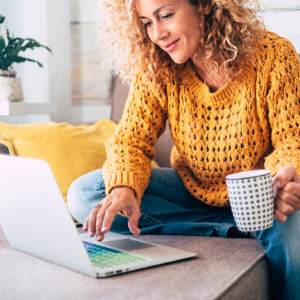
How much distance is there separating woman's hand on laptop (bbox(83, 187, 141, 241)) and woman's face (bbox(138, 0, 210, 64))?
1.32 feet

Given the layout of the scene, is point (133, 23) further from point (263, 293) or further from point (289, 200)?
point (263, 293)

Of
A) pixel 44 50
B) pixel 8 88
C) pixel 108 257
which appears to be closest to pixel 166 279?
pixel 108 257

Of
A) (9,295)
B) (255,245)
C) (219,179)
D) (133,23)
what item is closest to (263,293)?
(255,245)

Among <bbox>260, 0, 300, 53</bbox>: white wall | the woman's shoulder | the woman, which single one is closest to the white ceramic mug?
the woman

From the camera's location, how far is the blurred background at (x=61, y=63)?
2117mm

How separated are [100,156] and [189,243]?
25.7 inches

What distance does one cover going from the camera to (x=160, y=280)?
0.75 meters

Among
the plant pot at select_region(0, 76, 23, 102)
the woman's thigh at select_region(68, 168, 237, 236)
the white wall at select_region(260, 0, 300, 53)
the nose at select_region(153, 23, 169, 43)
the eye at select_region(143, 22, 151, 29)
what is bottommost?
the woman's thigh at select_region(68, 168, 237, 236)

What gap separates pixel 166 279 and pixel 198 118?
546 mm

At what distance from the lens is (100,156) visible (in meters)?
1.57

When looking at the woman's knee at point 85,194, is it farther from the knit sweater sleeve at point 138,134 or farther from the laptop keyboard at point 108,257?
the laptop keyboard at point 108,257

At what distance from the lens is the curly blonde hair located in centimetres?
112

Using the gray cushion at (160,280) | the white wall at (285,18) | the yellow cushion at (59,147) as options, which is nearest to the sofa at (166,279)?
the gray cushion at (160,280)

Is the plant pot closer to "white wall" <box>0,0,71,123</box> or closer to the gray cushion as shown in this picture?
"white wall" <box>0,0,71,123</box>
